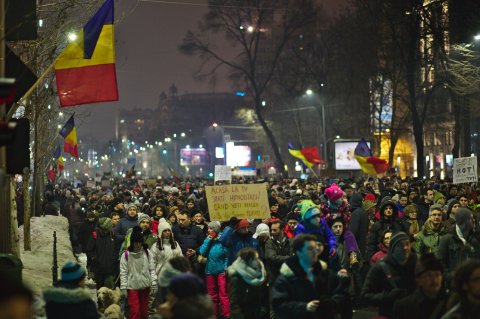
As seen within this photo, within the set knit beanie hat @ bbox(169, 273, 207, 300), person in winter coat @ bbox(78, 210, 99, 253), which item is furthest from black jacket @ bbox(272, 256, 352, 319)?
person in winter coat @ bbox(78, 210, 99, 253)

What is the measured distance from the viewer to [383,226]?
39.8ft

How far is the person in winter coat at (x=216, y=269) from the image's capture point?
13.0m

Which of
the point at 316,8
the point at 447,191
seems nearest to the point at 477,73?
the point at 447,191

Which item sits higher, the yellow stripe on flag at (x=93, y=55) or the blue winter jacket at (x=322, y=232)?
the yellow stripe on flag at (x=93, y=55)

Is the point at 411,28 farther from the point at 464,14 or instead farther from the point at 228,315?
the point at 228,315

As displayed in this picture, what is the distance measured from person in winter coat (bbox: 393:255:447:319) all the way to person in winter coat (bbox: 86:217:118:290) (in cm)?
860

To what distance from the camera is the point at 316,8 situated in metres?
55.3

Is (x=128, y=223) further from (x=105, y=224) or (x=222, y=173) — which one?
(x=222, y=173)

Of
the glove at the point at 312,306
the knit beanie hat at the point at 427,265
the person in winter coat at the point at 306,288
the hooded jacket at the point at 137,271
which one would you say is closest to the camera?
the knit beanie hat at the point at 427,265

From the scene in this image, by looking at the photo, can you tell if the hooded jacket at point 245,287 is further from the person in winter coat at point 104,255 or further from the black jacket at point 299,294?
the person in winter coat at point 104,255

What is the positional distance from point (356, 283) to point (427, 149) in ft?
243

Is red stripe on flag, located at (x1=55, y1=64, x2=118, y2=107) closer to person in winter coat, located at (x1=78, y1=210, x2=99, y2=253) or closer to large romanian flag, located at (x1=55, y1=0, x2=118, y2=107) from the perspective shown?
large romanian flag, located at (x1=55, y1=0, x2=118, y2=107)

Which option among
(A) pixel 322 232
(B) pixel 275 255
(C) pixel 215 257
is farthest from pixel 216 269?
(A) pixel 322 232

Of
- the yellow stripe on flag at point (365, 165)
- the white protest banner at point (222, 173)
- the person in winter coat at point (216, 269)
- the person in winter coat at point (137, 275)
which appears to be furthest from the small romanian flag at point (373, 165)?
the person in winter coat at point (137, 275)
